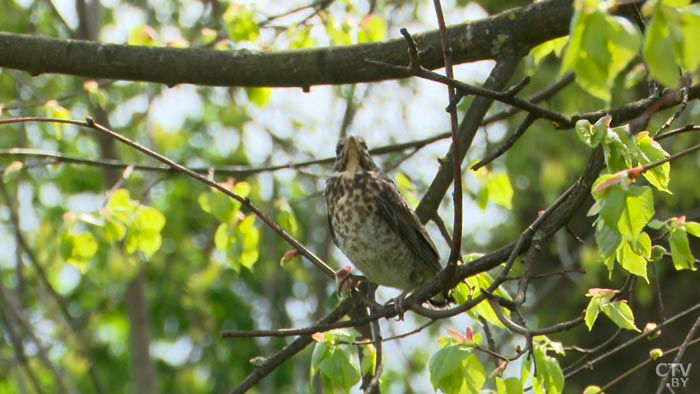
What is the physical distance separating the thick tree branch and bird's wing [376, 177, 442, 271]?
0.74m

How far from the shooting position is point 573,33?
74.7 inches

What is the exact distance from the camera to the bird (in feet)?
14.2

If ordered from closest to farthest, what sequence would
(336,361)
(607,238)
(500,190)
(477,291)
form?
(607,238) → (336,361) → (477,291) → (500,190)

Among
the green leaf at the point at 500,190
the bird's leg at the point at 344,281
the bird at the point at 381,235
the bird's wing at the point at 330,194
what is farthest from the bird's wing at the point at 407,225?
the bird's leg at the point at 344,281

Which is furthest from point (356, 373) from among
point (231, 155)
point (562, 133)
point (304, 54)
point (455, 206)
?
point (231, 155)

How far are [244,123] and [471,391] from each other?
588cm

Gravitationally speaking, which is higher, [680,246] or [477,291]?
[477,291]

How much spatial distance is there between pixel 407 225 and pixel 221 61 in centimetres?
103

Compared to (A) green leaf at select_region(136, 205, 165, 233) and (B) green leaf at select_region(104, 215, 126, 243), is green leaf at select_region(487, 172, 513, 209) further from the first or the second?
(B) green leaf at select_region(104, 215, 126, 243)

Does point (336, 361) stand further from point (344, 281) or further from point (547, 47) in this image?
point (547, 47)

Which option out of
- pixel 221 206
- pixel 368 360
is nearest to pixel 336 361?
pixel 368 360

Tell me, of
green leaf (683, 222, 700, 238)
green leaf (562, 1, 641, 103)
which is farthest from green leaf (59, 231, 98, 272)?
green leaf (562, 1, 641, 103)

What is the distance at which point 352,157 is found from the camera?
4688 mm

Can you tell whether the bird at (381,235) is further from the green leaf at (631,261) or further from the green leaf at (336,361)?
the green leaf at (631,261)
